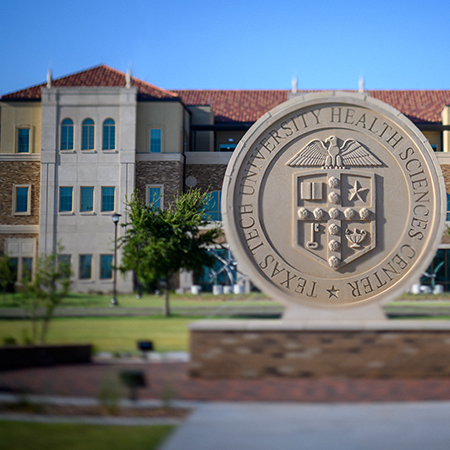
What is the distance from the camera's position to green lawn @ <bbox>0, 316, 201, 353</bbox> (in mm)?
8992

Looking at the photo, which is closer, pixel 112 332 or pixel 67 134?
pixel 112 332

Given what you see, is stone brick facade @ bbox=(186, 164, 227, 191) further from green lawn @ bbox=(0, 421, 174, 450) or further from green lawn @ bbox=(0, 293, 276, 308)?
green lawn @ bbox=(0, 421, 174, 450)

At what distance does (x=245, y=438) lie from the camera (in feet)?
22.6

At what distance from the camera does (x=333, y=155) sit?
10.8m

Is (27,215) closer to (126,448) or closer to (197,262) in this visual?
(197,262)

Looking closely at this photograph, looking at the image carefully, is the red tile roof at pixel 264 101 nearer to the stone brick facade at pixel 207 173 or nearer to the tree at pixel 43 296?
the stone brick facade at pixel 207 173

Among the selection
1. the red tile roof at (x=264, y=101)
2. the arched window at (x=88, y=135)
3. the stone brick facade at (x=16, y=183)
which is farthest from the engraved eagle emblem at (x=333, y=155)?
the red tile roof at (x=264, y=101)

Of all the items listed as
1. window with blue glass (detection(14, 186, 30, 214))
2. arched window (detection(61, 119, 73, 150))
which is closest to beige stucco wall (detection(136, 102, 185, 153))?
arched window (detection(61, 119, 73, 150))

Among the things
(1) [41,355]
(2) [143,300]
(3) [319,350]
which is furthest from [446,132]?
(1) [41,355]

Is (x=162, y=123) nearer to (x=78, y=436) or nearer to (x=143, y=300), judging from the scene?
(x=143, y=300)

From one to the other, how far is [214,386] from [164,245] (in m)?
8.75

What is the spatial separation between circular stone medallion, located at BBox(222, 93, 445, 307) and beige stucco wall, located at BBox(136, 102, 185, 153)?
21.9 meters

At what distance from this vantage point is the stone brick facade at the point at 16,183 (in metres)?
17.7

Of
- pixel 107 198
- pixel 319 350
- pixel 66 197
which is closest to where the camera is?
pixel 319 350
